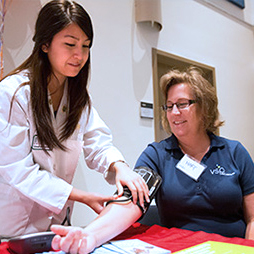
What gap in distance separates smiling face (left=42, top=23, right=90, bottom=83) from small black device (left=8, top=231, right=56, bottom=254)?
661 mm

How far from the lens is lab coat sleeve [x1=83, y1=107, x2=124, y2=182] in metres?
1.32

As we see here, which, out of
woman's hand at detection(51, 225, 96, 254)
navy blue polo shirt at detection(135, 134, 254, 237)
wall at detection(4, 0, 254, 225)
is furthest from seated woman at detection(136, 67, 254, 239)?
wall at detection(4, 0, 254, 225)

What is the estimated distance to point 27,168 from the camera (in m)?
1.04

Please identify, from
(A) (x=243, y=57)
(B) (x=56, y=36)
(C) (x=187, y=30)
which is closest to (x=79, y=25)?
(B) (x=56, y=36)

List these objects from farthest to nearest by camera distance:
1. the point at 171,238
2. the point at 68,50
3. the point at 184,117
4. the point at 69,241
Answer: the point at 184,117 → the point at 68,50 → the point at 171,238 → the point at 69,241

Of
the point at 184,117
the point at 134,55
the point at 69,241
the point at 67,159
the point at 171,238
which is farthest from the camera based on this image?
the point at 134,55

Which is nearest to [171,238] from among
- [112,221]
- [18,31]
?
[112,221]

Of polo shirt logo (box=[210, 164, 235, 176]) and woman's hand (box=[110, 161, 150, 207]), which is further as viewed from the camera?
polo shirt logo (box=[210, 164, 235, 176])

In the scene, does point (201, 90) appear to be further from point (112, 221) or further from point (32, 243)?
point (32, 243)

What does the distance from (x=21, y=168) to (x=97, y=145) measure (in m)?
0.41

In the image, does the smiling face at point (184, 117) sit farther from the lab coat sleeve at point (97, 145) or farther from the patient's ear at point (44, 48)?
the patient's ear at point (44, 48)

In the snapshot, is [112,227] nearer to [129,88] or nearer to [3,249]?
[3,249]

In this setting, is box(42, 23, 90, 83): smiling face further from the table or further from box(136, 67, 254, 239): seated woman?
the table

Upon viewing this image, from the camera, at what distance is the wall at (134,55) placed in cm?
230
